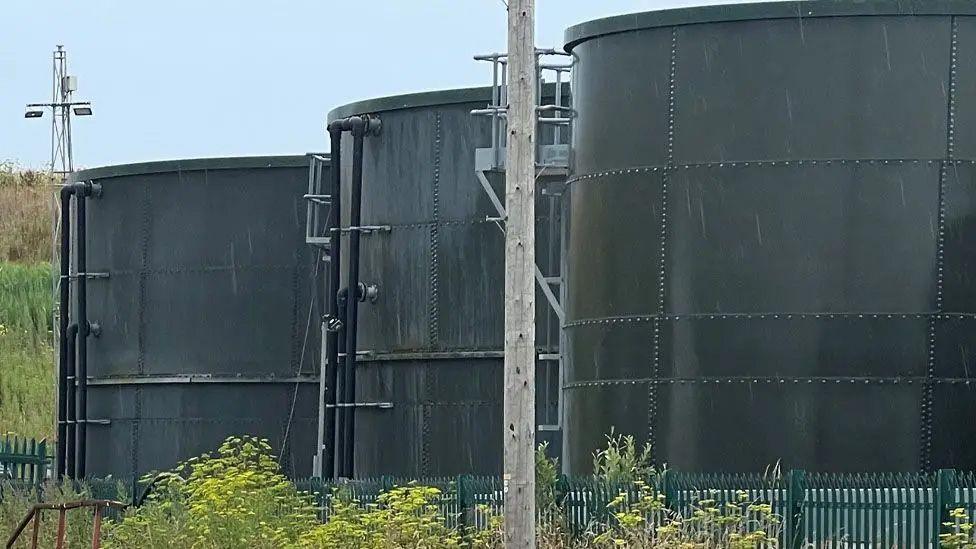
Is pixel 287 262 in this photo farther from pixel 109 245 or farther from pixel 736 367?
pixel 736 367

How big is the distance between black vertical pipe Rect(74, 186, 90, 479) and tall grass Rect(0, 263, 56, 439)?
22.4 metres

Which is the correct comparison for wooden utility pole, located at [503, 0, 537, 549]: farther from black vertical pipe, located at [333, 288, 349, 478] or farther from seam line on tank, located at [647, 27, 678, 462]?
black vertical pipe, located at [333, 288, 349, 478]

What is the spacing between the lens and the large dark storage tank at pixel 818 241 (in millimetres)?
18688

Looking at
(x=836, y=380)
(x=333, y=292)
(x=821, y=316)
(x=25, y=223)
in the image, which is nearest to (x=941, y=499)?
(x=836, y=380)

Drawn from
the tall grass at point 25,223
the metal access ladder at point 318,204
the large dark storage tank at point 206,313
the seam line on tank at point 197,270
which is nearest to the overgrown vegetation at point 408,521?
the metal access ladder at point 318,204

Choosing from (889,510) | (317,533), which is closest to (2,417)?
(317,533)

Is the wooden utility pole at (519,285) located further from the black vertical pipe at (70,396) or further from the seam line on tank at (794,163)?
the black vertical pipe at (70,396)

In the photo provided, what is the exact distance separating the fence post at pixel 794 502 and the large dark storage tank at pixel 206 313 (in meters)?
12.7

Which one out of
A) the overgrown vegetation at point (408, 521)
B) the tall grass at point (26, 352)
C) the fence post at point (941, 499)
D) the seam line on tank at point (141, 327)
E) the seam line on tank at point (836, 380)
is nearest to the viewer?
the fence post at point (941, 499)

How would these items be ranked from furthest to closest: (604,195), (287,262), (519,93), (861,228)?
(287,262), (604,195), (861,228), (519,93)

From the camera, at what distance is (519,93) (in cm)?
1526

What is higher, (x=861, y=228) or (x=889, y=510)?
(x=861, y=228)

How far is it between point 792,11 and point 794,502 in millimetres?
4955

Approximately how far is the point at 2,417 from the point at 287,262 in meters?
29.0
